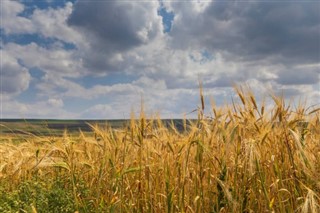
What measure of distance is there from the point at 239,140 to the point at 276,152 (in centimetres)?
52

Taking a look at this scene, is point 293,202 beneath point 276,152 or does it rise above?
beneath

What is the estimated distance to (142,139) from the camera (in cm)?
462

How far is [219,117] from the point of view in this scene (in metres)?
4.68

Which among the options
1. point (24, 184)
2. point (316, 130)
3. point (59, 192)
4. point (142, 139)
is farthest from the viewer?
point (24, 184)

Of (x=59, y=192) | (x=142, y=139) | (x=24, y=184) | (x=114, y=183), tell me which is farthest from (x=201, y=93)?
(x=24, y=184)

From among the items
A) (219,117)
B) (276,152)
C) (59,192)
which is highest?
(219,117)

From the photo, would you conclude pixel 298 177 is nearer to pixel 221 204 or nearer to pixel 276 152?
pixel 276 152

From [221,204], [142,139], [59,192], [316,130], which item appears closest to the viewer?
[221,204]

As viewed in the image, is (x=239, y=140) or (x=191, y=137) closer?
(x=239, y=140)

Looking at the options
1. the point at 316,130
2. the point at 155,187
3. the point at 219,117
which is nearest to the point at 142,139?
the point at 155,187

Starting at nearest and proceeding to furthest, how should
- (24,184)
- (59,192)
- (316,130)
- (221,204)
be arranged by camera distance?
(221,204) → (316,130) → (59,192) → (24,184)

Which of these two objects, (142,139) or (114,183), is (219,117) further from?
(114,183)

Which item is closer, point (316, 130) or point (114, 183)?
point (114, 183)

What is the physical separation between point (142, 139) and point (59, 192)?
1.64 meters
